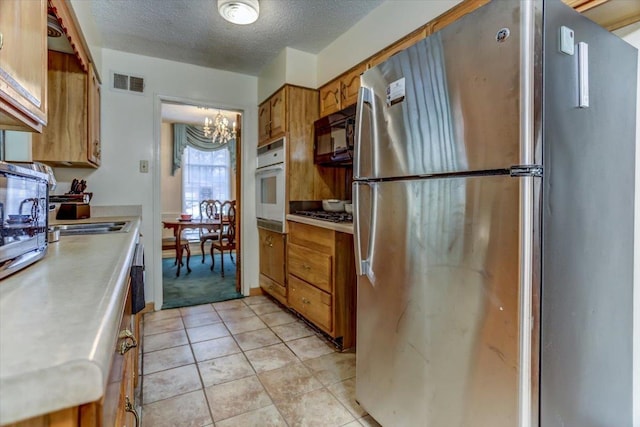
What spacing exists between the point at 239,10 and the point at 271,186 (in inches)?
58.4

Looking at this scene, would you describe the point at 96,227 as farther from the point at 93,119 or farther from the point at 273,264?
the point at 273,264

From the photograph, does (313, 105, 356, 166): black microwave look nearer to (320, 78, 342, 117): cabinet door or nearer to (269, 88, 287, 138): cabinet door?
(320, 78, 342, 117): cabinet door

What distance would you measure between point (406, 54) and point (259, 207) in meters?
2.43

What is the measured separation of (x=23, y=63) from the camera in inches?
38.1

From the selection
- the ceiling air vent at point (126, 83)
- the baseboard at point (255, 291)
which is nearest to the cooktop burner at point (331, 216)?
the baseboard at point (255, 291)

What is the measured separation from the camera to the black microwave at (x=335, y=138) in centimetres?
238

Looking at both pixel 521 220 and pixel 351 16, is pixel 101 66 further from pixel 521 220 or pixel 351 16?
pixel 521 220

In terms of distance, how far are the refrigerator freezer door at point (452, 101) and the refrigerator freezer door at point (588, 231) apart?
0.10 metres

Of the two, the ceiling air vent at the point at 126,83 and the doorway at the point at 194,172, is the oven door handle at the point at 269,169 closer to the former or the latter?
the ceiling air vent at the point at 126,83

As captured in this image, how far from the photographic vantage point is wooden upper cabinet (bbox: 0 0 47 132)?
867 mm

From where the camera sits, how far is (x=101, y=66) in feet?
9.20

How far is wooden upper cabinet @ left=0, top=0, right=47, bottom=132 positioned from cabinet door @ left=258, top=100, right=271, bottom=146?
2.19 meters

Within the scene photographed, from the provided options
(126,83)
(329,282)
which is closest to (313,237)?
(329,282)

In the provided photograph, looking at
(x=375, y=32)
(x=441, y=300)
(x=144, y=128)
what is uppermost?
(x=375, y=32)
